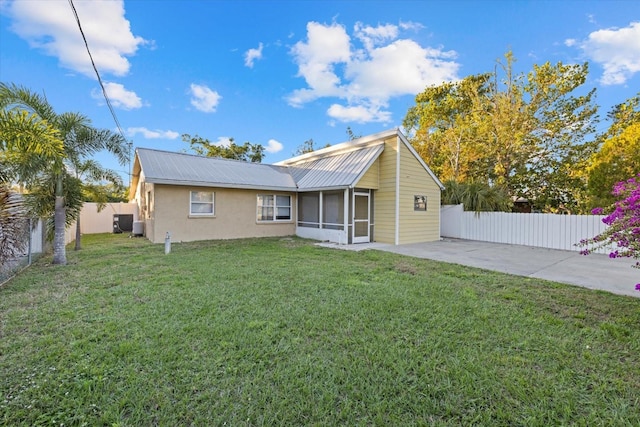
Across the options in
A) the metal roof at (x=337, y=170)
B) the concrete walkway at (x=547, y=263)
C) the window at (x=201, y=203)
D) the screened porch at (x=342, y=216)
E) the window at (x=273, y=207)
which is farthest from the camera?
the window at (x=273, y=207)

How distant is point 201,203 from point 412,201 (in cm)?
929

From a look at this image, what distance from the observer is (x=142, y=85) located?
1404 centimetres

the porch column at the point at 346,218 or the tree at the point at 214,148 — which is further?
the tree at the point at 214,148

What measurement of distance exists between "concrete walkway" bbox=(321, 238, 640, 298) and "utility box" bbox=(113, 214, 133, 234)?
13455mm

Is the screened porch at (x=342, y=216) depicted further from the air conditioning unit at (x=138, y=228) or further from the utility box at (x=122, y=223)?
the utility box at (x=122, y=223)

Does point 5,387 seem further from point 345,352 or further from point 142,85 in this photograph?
point 142,85

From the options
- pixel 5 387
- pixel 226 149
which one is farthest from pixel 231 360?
pixel 226 149

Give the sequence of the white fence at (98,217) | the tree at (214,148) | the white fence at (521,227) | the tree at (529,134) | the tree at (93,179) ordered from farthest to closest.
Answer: the tree at (214,148) < the tree at (529,134) < the white fence at (98,217) < the white fence at (521,227) < the tree at (93,179)

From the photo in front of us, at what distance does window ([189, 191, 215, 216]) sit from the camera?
40.7ft

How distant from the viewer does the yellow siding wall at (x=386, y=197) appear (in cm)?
1228

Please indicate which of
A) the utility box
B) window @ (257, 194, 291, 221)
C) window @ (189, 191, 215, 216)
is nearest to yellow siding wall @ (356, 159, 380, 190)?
window @ (257, 194, 291, 221)

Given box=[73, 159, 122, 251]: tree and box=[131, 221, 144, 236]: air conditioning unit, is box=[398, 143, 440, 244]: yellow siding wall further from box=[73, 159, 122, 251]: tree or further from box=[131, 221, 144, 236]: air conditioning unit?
box=[131, 221, 144, 236]: air conditioning unit

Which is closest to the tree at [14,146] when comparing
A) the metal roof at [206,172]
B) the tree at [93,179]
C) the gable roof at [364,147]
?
the tree at [93,179]

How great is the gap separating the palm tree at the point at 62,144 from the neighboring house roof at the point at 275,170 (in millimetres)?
2211
